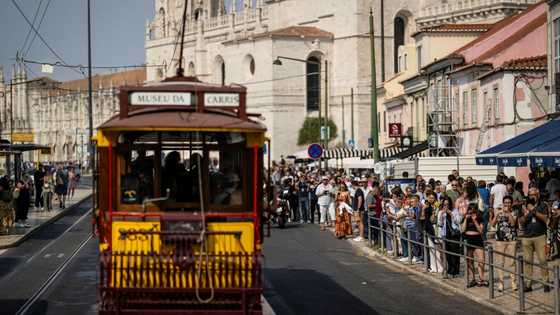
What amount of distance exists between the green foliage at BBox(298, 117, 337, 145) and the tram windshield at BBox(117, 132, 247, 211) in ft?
270

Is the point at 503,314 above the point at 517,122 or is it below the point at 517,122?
below

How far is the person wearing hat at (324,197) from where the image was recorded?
37.7 meters

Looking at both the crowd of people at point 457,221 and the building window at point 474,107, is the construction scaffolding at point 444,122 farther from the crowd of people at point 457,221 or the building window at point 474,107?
the crowd of people at point 457,221

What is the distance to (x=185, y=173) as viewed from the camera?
13.7 meters

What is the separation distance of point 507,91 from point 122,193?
90.0 feet

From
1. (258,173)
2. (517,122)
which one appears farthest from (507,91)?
(258,173)

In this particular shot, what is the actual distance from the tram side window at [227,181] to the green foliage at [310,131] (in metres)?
82.2

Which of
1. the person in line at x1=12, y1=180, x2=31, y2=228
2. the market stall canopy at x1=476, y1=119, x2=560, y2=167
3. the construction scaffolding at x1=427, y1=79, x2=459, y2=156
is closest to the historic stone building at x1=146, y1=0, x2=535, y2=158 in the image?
the construction scaffolding at x1=427, y1=79, x2=459, y2=156

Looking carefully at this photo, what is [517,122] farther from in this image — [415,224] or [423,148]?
[415,224]

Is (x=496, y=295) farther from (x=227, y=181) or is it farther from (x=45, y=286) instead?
(x=45, y=286)

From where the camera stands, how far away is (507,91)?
39.2 meters

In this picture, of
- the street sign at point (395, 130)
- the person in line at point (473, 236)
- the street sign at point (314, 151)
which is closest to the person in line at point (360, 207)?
the street sign at point (314, 151)

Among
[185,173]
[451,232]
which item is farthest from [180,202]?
[451,232]

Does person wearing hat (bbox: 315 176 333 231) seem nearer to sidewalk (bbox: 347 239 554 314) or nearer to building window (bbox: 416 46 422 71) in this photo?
sidewalk (bbox: 347 239 554 314)
